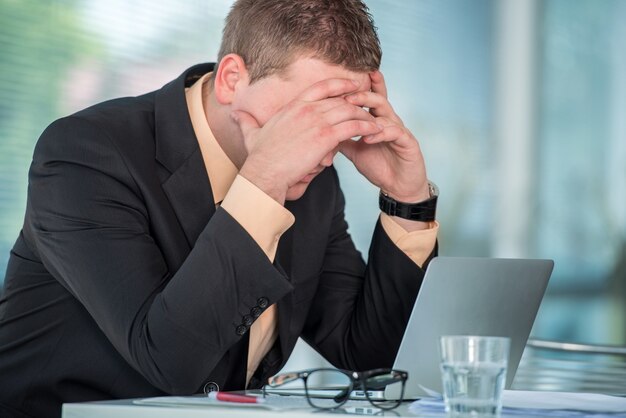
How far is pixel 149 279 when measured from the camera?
144 cm

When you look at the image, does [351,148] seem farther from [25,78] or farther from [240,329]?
[25,78]

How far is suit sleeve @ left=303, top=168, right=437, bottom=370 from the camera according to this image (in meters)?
1.84

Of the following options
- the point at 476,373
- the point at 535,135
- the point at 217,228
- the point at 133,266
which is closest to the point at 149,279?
the point at 133,266

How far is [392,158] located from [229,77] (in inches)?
14.3

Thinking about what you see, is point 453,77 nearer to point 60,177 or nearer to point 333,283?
point 333,283

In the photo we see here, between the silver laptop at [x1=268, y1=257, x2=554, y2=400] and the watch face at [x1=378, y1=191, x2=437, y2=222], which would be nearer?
the silver laptop at [x1=268, y1=257, x2=554, y2=400]

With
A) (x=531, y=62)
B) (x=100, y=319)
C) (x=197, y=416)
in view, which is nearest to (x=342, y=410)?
(x=197, y=416)

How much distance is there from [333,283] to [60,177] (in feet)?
2.24

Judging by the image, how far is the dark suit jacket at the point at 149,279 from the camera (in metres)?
1.37

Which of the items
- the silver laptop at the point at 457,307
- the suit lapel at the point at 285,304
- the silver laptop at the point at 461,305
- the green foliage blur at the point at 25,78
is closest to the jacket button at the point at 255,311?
the silver laptop at the point at 457,307

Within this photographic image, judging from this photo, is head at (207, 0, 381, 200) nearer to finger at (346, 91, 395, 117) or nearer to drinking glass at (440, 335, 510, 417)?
finger at (346, 91, 395, 117)

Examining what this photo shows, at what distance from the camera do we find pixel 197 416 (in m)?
1.04

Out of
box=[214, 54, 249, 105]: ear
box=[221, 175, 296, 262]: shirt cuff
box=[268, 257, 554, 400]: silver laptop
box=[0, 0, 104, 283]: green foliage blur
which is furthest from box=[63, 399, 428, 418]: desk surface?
box=[0, 0, 104, 283]: green foliage blur

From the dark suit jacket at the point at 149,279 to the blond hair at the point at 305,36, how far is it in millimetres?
191
